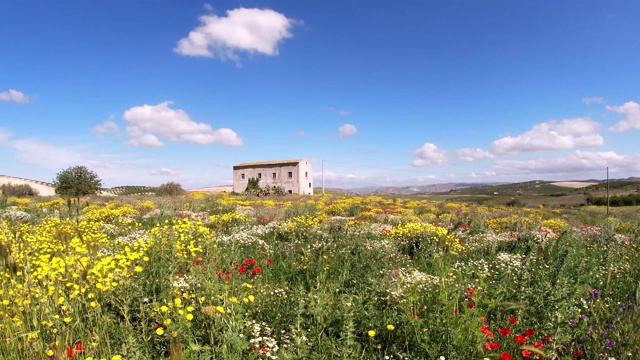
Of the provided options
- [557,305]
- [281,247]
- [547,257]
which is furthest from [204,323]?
[547,257]

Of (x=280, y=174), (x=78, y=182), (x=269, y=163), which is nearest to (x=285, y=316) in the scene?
(x=78, y=182)

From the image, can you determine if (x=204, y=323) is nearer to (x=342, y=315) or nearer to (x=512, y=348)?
(x=342, y=315)

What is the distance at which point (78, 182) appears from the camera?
1447 inches

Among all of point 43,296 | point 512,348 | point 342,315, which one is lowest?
point 512,348

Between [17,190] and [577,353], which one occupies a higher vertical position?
[17,190]

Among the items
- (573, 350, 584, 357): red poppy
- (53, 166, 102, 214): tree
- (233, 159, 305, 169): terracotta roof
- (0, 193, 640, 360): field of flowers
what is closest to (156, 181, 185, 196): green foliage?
(53, 166, 102, 214): tree

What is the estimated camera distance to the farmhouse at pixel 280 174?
174 ft

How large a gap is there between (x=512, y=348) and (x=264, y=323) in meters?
2.46

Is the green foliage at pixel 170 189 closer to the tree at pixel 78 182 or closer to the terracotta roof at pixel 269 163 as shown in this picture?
the tree at pixel 78 182

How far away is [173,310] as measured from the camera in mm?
3443

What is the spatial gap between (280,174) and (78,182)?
86.6 feet

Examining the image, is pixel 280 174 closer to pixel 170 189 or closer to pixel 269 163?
pixel 269 163

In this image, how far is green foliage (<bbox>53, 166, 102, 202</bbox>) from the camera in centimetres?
3625

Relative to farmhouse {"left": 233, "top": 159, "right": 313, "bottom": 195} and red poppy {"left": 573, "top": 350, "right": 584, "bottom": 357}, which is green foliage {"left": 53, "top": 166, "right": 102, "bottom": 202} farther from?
red poppy {"left": 573, "top": 350, "right": 584, "bottom": 357}
